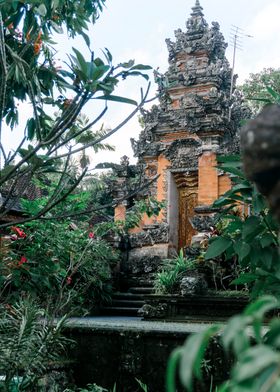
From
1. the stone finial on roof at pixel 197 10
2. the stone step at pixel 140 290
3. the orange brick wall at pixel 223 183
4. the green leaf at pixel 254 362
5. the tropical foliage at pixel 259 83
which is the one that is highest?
the tropical foliage at pixel 259 83

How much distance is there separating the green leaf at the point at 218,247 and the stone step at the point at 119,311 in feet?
21.0

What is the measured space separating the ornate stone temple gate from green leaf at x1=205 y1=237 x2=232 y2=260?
797 centimetres

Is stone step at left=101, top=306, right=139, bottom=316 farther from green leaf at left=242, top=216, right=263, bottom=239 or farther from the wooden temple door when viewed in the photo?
green leaf at left=242, top=216, right=263, bottom=239

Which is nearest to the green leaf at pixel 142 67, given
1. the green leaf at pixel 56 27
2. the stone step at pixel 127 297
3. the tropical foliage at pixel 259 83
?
the green leaf at pixel 56 27

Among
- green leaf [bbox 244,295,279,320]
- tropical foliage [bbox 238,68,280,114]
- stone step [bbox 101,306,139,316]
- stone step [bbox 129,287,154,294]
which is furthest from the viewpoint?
tropical foliage [bbox 238,68,280,114]

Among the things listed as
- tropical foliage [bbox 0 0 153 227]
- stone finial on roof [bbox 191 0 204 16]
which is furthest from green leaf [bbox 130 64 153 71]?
stone finial on roof [bbox 191 0 204 16]

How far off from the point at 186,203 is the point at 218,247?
33.7 feet

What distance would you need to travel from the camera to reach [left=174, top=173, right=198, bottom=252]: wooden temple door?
12268mm

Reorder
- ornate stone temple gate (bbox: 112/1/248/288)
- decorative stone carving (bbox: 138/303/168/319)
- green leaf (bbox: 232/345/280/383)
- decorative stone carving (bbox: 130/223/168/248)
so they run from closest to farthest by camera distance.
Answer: green leaf (bbox: 232/345/280/383) → decorative stone carving (bbox: 138/303/168/319) → decorative stone carving (bbox: 130/223/168/248) → ornate stone temple gate (bbox: 112/1/248/288)

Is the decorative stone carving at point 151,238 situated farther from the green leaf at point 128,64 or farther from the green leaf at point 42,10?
the green leaf at point 128,64

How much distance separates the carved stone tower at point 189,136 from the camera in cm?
1177

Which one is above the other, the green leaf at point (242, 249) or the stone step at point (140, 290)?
the green leaf at point (242, 249)

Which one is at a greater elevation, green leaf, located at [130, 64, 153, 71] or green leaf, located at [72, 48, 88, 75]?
green leaf, located at [130, 64, 153, 71]

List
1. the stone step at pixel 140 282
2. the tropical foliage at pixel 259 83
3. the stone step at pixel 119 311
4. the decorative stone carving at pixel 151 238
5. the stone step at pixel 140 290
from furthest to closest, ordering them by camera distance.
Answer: the tropical foliage at pixel 259 83 < the decorative stone carving at pixel 151 238 < the stone step at pixel 140 282 < the stone step at pixel 140 290 < the stone step at pixel 119 311
